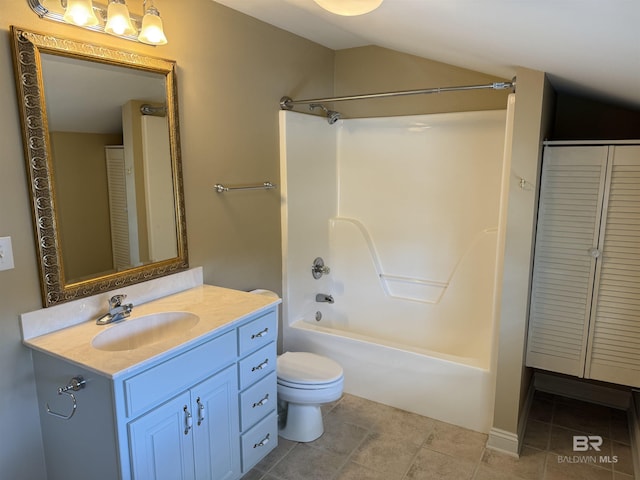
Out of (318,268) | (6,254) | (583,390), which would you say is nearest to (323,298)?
(318,268)

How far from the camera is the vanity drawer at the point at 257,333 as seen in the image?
1.98 meters

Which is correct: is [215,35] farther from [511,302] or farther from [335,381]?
[511,302]

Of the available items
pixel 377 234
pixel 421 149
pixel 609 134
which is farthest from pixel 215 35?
pixel 609 134

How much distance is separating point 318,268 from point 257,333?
51.8 inches

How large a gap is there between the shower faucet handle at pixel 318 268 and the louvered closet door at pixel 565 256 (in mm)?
1465

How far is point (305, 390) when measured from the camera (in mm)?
2346

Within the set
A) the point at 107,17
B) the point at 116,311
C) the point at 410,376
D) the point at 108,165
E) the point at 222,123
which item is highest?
the point at 107,17

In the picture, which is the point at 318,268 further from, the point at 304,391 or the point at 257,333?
the point at 257,333

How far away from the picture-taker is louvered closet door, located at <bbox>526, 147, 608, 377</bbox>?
2.31 meters

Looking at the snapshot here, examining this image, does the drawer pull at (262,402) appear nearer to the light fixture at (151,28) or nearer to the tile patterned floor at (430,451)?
the tile patterned floor at (430,451)

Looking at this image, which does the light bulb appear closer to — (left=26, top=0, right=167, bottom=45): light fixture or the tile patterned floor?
(left=26, top=0, right=167, bottom=45): light fixture

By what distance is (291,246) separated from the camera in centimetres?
303

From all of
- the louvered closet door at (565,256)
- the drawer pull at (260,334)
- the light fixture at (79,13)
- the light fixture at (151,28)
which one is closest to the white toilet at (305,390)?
the drawer pull at (260,334)

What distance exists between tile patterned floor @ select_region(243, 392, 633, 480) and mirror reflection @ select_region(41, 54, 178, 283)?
1.28 metres
